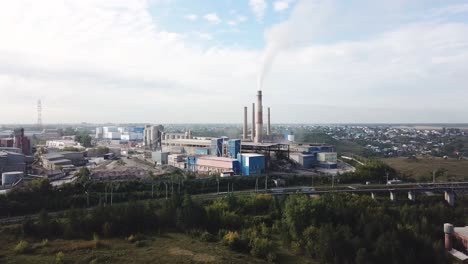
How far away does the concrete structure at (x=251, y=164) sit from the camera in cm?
2558

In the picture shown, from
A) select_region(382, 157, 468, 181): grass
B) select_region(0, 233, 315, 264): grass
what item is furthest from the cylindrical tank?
select_region(382, 157, 468, 181): grass

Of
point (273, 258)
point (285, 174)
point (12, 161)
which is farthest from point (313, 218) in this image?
point (12, 161)

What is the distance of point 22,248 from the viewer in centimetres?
1175

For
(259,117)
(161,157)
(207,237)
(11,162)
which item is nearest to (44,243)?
(207,237)

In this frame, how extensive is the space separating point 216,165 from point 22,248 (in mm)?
16133

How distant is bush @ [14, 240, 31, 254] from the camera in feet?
38.4

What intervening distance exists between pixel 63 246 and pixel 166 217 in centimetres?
374

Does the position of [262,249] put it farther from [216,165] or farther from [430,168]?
[430,168]

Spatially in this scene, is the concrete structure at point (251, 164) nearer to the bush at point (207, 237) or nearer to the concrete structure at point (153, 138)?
the bush at point (207, 237)

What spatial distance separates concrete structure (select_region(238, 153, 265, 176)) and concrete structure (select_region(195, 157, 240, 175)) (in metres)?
0.45

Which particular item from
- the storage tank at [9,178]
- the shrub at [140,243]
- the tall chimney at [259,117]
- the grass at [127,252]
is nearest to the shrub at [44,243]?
the grass at [127,252]

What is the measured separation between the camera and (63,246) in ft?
40.0

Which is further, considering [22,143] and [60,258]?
[22,143]

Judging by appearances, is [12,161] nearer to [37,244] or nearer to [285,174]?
[37,244]
